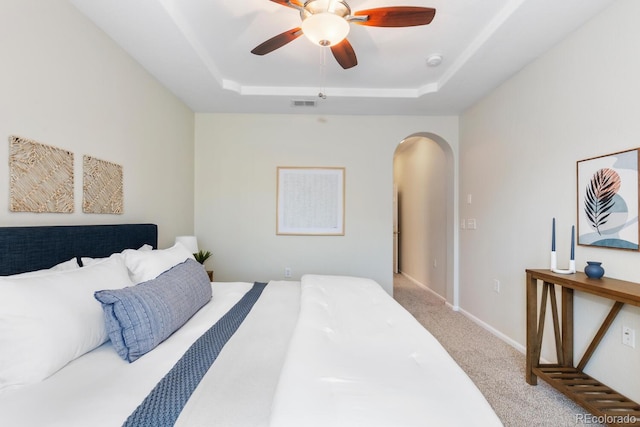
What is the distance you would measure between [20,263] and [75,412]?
98 centimetres

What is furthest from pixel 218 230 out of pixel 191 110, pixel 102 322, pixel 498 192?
pixel 498 192

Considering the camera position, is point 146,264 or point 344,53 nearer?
point 146,264

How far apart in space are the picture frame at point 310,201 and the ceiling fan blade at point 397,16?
214 centimetres

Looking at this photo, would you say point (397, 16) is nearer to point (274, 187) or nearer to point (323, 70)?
point (323, 70)

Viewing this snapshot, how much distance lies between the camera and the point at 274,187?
3768mm

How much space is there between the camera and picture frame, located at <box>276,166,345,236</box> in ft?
12.4

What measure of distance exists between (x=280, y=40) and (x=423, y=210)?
3.87 meters

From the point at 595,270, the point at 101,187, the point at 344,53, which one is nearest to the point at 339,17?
the point at 344,53

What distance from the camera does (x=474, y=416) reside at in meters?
0.82

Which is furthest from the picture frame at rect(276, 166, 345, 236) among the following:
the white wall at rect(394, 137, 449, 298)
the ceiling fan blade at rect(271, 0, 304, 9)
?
the ceiling fan blade at rect(271, 0, 304, 9)

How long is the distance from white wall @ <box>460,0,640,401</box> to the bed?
4.78 feet

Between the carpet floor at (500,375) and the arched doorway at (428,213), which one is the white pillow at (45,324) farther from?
the arched doorway at (428,213)

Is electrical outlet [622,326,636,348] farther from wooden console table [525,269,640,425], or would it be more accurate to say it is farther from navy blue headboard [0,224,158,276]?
navy blue headboard [0,224,158,276]

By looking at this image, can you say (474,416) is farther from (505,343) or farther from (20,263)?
(505,343)
